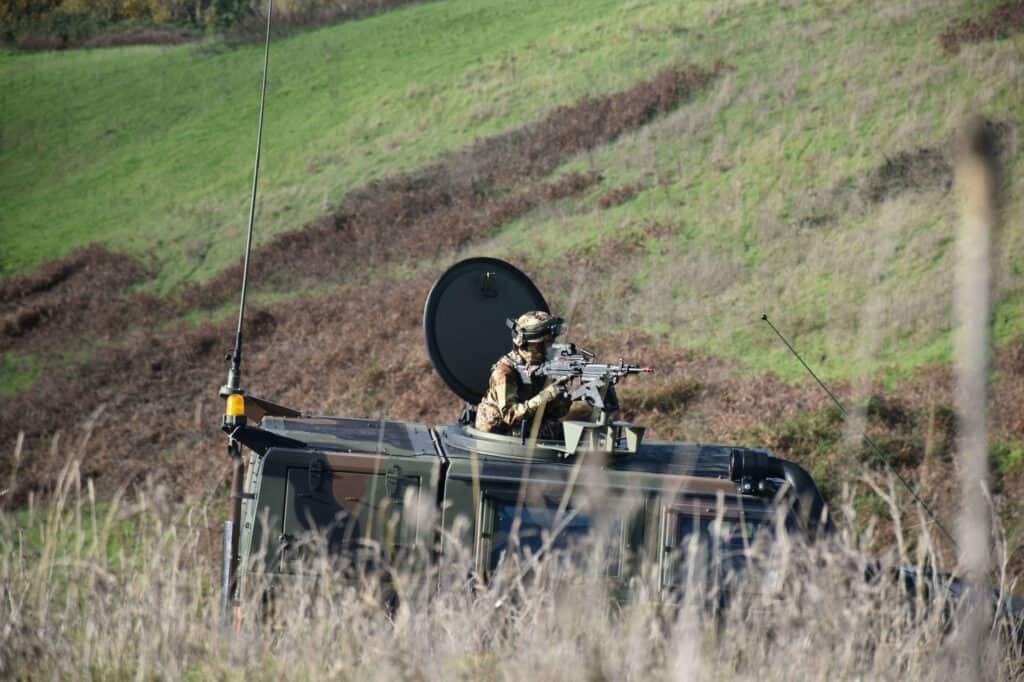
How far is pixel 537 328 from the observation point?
737 centimetres

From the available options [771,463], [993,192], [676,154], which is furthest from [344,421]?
[676,154]

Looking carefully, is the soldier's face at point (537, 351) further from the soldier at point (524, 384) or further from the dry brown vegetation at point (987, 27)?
the dry brown vegetation at point (987, 27)

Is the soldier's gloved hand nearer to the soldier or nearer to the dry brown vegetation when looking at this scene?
the soldier

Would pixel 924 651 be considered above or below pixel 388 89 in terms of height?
below

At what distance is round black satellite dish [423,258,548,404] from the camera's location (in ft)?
26.1

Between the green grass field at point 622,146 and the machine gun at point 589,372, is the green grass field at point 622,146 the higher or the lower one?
the higher one

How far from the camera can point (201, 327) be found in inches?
786

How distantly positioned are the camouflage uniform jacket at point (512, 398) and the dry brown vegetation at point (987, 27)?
17.7 meters

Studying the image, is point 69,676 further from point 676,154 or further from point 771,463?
point 676,154

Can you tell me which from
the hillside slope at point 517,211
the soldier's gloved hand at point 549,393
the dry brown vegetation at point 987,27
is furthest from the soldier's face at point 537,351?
the dry brown vegetation at point 987,27

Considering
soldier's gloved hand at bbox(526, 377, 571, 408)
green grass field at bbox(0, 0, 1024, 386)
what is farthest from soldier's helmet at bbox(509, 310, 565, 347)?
green grass field at bbox(0, 0, 1024, 386)

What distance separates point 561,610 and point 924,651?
1526mm

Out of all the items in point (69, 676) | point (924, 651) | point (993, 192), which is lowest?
point (69, 676)

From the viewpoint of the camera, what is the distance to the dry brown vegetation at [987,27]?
72.3 ft
